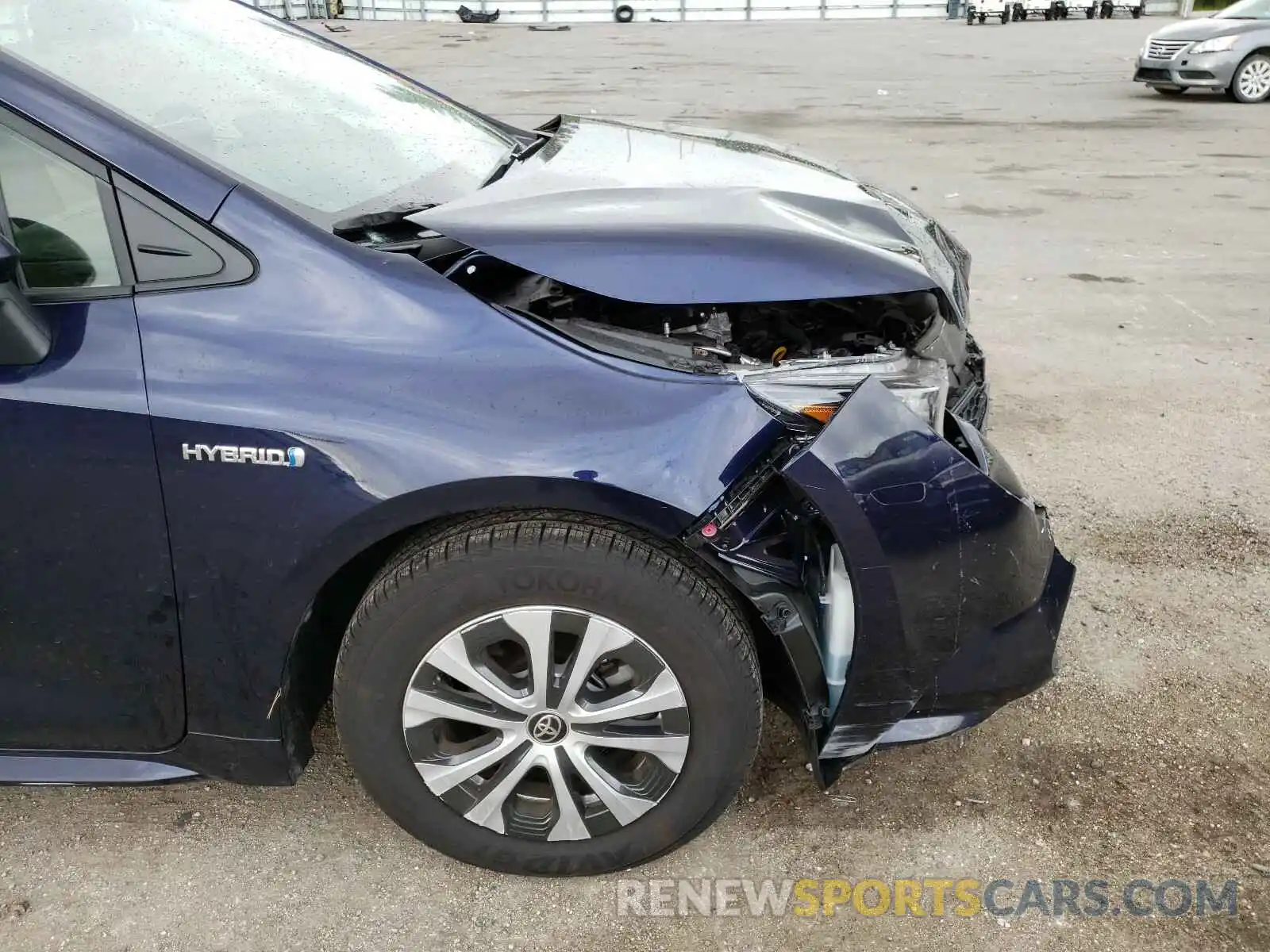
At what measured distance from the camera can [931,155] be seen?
33.2 feet

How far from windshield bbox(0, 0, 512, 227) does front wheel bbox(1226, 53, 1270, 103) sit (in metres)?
14.3

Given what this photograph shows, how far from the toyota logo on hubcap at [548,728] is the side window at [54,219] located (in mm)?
1150

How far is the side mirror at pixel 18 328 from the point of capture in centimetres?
173

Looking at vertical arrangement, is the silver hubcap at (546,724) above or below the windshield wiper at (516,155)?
below

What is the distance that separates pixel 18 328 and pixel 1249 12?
16032 millimetres

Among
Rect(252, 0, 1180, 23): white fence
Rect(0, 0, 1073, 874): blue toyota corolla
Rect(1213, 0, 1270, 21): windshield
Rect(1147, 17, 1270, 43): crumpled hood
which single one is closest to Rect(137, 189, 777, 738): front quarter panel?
Rect(0, 0, 1073, 874): blue toyota corolla

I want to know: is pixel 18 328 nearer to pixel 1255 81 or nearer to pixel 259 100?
pixel 259 100

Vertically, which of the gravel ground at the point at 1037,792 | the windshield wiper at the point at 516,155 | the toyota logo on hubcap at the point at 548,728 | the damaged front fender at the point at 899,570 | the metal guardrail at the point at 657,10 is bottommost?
the gravel ground at the point at 1037,792

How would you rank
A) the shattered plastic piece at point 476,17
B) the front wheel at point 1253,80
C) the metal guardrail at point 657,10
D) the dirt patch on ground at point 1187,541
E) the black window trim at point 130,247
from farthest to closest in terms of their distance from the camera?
the metal guardrail at point 657,10
the shattered plastic piece at point 476,17
the front wheel at point 1253,80
the dirt patch on ground at point 1187,541
the black window trim at point 130,247

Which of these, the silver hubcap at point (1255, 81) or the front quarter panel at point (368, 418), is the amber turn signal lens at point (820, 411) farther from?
the silver hubcap at point (1255, 81)

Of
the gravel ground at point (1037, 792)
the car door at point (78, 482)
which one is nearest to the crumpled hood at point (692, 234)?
the car door at point (78, 482)

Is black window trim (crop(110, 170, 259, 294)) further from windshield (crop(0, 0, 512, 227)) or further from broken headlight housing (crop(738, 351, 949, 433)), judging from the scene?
broken headlight housing (crop(738, 351, 949, 433))

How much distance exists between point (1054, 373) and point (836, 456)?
3.45 meters

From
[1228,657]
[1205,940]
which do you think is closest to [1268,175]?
[1228,657]
